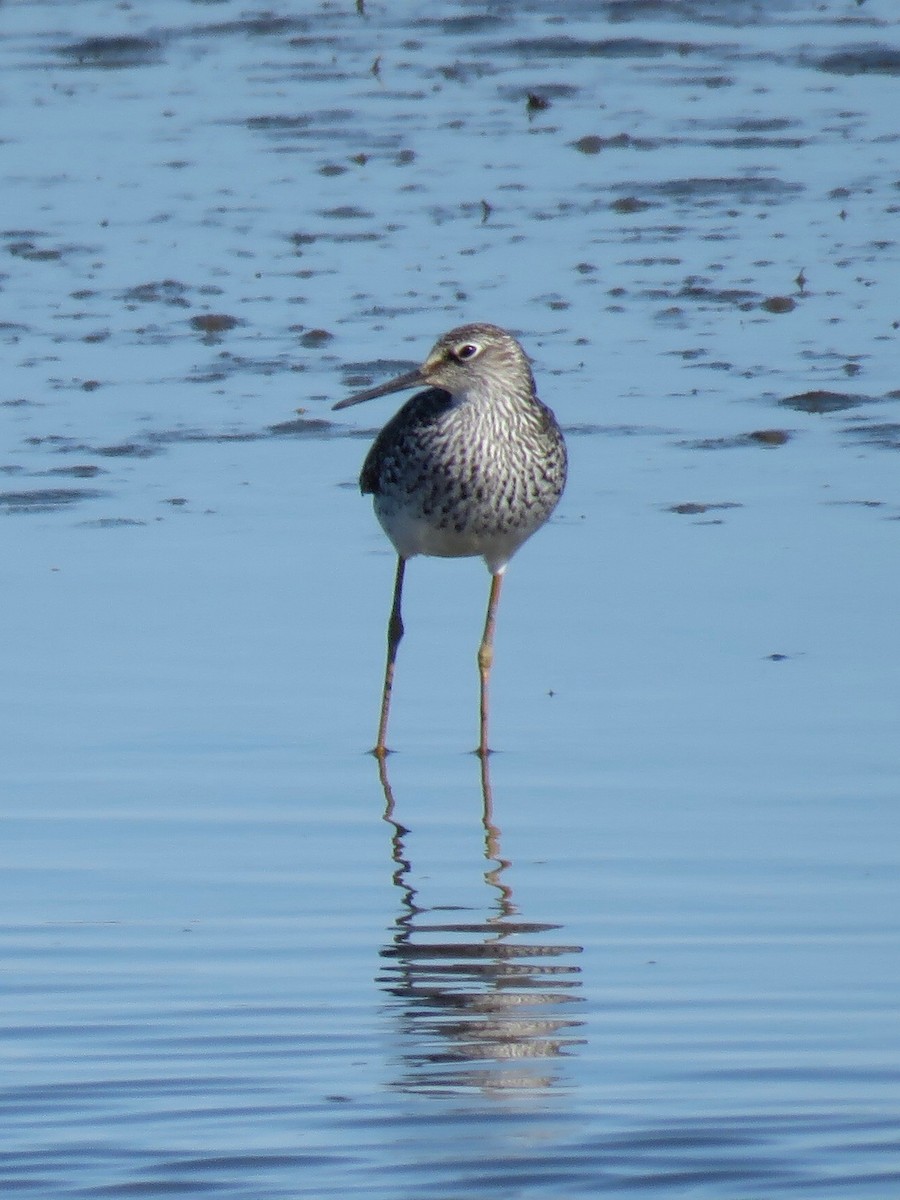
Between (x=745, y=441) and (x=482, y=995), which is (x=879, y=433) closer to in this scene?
(x=745, y=441)

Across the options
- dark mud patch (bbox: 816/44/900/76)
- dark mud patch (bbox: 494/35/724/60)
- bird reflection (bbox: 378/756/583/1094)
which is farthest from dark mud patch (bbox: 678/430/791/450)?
dark mud patch (bbox: 494/35/724/60)

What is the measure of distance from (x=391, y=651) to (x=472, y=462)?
0.71m

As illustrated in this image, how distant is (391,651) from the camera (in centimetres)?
749

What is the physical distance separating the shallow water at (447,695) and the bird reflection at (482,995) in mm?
12

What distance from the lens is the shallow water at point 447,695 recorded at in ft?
15.2

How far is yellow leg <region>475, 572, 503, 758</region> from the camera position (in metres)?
6.98

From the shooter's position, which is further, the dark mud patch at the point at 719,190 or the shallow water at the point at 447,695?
the dark mud patch at the point at 719,190

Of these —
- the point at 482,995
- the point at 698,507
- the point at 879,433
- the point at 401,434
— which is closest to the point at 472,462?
the point at 401,434

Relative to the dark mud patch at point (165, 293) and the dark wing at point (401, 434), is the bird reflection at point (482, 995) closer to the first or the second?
the dark wing at point (401, 434)

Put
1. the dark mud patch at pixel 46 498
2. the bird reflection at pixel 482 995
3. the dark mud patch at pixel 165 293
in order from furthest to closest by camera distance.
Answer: the dark mud patch at pixel 165 293
the dark mud patch at pixel 46 498
the bird reflection at pixel 482 995

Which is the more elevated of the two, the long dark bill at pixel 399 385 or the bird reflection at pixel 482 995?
the long dark bill at pixel 399 385

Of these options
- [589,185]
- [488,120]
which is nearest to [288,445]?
[589,185]

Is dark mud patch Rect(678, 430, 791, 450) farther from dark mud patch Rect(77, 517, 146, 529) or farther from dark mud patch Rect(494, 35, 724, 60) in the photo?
dark mud patch Rect(494, 35, 724, 60)

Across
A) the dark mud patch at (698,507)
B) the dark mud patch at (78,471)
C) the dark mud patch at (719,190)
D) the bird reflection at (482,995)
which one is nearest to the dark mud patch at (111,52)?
the dark mud patch at (719,190)
